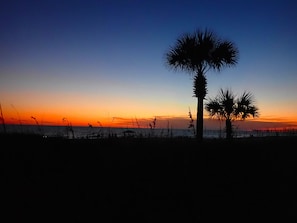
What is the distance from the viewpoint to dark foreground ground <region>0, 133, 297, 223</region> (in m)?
6.04

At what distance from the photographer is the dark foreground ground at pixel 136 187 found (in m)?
6.04

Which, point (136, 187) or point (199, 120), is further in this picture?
point (199, 120)

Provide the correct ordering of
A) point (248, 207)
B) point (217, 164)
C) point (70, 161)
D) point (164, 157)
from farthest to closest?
1. point (164, 157)
2. point (217, 164)
3. point (70, 161)
4. point (248, 207)

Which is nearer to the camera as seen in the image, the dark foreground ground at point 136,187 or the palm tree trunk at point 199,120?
the dark foreground ground at point 136,187

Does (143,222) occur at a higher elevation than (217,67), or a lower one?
lower

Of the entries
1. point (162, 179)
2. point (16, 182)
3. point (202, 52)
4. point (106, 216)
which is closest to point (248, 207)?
point (162, 179)

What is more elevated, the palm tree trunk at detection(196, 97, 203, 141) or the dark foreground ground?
the palm tree trunk at detection(196, 97, 203, 141)

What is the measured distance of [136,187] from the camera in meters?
7.27

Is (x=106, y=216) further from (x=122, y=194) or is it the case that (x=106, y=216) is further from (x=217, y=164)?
(x=217, y=164)

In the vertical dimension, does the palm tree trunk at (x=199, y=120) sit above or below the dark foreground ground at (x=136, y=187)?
above

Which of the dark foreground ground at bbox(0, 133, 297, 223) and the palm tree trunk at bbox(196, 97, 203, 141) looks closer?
the dark foreground ground at bbox(0, 133, 297, 223)

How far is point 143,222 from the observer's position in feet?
18.8

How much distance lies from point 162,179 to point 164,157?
2671 millimetres

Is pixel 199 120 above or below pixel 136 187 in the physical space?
above
